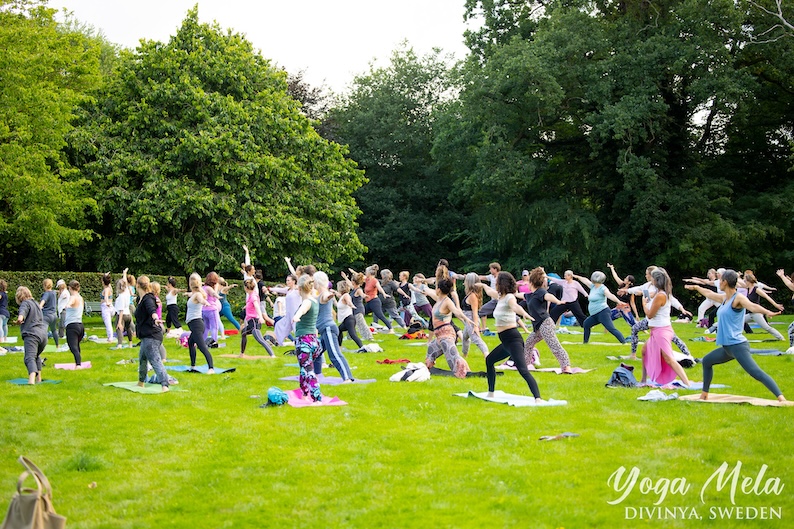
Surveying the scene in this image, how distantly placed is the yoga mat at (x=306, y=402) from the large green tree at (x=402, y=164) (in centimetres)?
3681

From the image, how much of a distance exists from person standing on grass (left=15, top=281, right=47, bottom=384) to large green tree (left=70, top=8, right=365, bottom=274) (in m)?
18.5

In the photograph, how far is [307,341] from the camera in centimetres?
1241

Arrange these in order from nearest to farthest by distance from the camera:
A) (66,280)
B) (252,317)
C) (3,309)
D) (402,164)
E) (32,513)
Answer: (32,513)
(252,317)
(3,309)
(66,280)
(402,164)

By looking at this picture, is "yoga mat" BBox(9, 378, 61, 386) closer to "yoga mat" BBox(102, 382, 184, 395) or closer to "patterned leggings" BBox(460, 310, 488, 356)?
"yoga mat" BBox(102, 382, 184, 395)

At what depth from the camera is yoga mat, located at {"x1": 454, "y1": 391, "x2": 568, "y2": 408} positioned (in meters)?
11.4

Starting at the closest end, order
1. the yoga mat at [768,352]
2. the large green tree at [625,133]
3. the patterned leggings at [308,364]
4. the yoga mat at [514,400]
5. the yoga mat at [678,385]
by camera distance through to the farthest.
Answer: the yoga mat at [514,400] < the patterned leggings at [308,364] < the yoga mat at [678,385] < the yoga mat at [768,352] < the large green tree at [625,133]

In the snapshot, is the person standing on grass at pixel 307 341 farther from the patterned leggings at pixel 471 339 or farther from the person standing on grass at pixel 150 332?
the patterned leggings at pixel 471 339

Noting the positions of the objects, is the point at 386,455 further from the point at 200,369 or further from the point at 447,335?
the point at 200,369

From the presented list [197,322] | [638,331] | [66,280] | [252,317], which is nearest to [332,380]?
[197,322]

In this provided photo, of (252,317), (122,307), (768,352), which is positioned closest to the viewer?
(768,352)

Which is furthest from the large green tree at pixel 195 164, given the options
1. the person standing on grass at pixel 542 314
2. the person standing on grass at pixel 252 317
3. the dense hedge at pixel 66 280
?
the person standing on grass at pixel 542 314

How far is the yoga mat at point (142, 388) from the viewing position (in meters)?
13.0

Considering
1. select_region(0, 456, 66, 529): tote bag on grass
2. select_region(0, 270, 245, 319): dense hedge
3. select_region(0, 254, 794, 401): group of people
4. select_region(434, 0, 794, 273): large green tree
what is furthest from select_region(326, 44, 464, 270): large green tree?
select_region(0, 456, 66, 529): tote bag on grass

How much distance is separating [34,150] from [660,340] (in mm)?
23941
